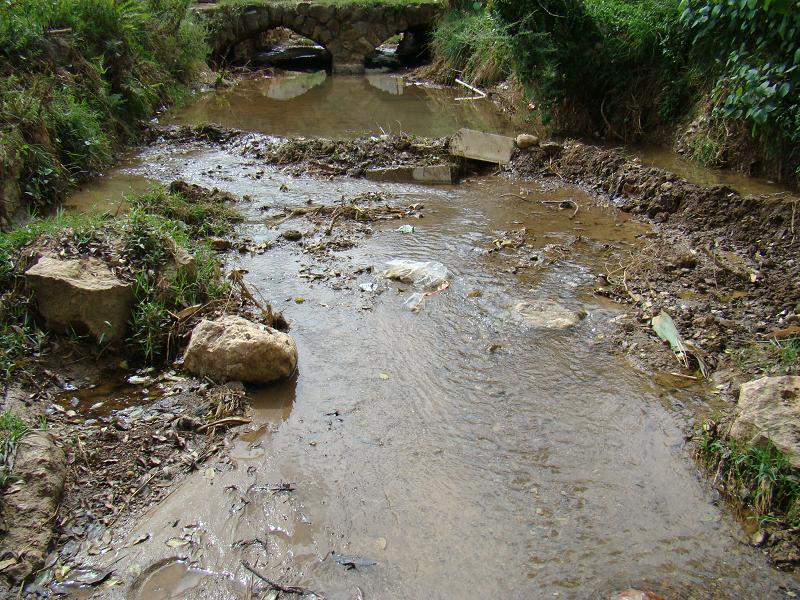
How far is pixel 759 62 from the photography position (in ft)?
21.4

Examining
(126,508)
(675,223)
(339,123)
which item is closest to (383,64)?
(339,123)

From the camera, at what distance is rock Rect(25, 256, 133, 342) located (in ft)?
13.8

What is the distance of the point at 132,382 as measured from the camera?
4148 millimetres

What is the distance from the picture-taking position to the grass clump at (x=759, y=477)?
3090mm

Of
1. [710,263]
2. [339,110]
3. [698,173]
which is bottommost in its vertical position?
[339,110]

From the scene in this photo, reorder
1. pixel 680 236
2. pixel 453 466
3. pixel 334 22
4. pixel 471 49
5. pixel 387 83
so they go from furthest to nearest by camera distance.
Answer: pixel 334 22 < pixel 387 83 < pixel 471 49 < pixel 680 236 < pixel 453 466

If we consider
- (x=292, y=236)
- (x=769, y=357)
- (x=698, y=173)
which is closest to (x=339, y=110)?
(x=292, y=236)

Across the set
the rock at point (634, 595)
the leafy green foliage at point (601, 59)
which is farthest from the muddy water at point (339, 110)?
the rock at point (634, 595)

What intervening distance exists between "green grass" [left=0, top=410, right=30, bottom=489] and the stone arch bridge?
50.1 ft

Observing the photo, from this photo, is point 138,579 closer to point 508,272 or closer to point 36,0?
point 508,272

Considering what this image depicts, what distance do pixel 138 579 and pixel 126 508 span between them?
1.65ft

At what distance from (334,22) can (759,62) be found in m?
13.6

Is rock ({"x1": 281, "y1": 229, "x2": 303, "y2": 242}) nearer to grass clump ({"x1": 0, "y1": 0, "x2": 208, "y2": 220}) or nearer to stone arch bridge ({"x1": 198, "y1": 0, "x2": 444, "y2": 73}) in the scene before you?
grass clump ({"x1": 0, "y1": 0, "x2": 208, "y2": 220})

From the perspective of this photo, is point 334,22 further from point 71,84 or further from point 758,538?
point 758,538
